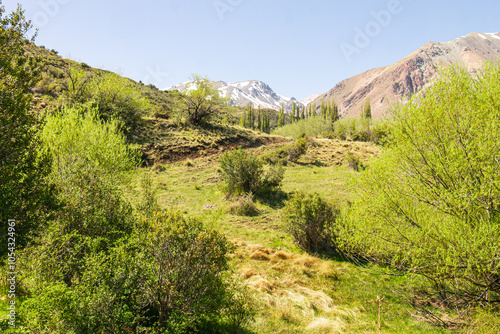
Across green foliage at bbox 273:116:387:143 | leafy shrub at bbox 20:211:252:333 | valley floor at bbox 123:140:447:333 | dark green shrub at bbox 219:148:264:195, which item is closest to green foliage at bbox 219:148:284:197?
dark green shrub at bbox 219:148:264:195

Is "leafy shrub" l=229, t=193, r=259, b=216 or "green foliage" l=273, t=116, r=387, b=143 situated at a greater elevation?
"green foliage" l=273, t=116, r=387, b=143

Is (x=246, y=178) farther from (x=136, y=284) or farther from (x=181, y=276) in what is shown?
(x=136, y=284)

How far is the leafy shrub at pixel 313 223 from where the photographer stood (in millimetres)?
13016

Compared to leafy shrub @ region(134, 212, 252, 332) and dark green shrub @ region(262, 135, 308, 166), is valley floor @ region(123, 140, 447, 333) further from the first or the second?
dark green shrub @ region(262, 135, 308, 166)

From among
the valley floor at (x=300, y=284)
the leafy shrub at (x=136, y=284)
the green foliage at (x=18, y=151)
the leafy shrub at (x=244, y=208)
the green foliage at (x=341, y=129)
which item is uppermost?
the green foliage at (x=341, y=129)

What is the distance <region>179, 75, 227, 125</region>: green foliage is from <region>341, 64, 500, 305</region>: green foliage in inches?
1423

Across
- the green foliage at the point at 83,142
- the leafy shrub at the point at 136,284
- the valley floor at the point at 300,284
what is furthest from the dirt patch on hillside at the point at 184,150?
the leafy shrub at the point at 136,284

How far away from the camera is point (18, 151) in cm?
654

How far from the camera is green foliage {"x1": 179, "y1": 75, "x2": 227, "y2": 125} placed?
42.0 metres

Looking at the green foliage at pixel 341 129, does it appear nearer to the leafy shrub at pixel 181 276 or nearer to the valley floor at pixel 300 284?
the valley floor at pixel 300 284

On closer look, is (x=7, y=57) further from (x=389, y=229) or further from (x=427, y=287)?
(x=427, y=287)

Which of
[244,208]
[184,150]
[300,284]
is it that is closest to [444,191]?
[300,284]

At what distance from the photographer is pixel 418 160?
8.96 metres

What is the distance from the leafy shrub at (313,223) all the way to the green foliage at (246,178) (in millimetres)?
8062
